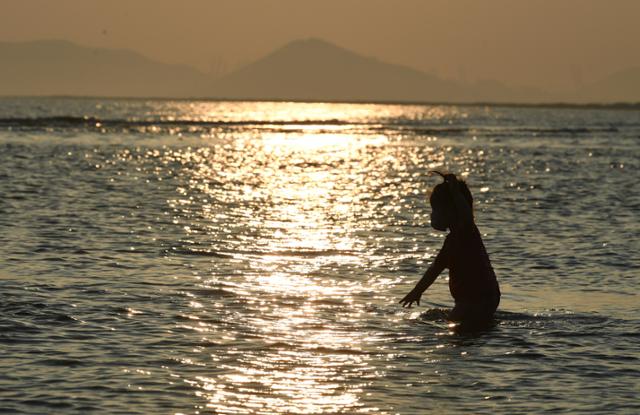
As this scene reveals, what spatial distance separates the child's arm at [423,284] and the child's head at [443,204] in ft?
1.60

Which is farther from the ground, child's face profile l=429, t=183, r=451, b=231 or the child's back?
child's face profile l=429, t=183, r=451, b=231

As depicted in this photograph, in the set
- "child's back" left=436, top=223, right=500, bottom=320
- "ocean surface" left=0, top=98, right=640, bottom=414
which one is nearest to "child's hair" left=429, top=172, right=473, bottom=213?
"child's back" left=436, top=223, right=500, bottom=320

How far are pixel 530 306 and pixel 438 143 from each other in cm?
8672

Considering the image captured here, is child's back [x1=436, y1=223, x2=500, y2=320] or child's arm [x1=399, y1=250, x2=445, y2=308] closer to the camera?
child's arm [x1=399, y1=250, x2=445, y2=308]

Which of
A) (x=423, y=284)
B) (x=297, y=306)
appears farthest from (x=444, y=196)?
(x=297, y=306)

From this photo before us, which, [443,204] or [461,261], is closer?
[443,204]

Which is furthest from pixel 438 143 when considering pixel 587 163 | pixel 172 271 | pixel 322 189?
pixel 172 271

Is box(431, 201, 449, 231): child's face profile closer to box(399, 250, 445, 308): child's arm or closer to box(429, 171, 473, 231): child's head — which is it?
box(429, 171, 473, 231): child's head

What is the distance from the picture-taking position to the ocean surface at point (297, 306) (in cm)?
1271

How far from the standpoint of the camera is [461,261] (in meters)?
15.9

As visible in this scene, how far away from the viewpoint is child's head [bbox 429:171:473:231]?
1551 cm

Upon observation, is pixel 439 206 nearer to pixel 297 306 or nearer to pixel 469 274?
pixel 469 274

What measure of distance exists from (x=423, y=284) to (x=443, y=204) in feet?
3.32

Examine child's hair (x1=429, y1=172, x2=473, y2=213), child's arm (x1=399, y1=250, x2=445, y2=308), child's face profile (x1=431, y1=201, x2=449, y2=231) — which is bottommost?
child's arm (x1=399, y1=250, x2=445, y2=308)
